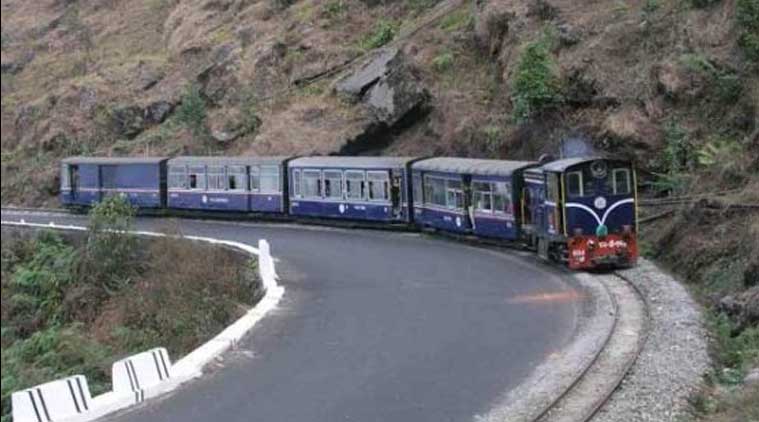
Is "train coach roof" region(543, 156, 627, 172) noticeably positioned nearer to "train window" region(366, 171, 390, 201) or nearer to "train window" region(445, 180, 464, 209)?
"train window" region(445, 180, 464, 209)

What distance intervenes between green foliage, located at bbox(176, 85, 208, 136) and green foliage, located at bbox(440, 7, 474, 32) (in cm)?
1224

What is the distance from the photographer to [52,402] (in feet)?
42.0

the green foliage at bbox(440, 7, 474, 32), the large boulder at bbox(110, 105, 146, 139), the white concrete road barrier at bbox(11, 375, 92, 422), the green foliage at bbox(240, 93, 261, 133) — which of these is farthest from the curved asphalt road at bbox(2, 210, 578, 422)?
the large boulder at bbox(110, 105, 146, 139)

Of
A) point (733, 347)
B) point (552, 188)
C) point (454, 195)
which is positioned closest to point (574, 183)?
point (552, 188)

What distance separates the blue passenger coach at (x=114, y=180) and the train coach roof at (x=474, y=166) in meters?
14.7

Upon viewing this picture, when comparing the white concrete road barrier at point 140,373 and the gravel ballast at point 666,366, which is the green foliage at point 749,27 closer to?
the gravel ballast at point 666,366

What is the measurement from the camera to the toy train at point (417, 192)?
981 inches

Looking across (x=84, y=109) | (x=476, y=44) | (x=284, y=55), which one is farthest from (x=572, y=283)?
(x=84, y=109)

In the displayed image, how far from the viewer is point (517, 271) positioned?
2552 centimetres

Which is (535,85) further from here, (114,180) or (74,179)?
(74,179)

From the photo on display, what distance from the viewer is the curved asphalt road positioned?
1379cm

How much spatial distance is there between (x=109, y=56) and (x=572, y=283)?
1629 inches

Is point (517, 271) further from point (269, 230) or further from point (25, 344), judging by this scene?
point (269, 230)

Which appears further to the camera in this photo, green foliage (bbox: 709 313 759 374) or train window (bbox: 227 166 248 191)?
train window (bbox: 227 166 248 191)
